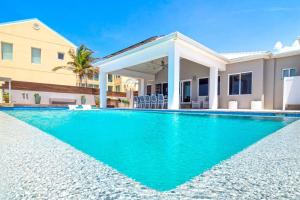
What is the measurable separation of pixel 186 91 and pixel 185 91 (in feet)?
0.30

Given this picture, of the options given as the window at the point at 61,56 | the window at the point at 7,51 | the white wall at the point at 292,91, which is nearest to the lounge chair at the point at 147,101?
the white wall at the point at 292,91

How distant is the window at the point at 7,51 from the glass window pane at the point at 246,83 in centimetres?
2066

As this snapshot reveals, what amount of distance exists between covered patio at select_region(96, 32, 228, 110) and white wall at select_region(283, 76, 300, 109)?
11.7 ft

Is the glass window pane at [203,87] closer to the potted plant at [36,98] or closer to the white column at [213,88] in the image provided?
the white column at [213,88]

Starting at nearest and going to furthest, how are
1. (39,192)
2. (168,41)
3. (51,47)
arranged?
(39,192) → (168,41) → (51,47)

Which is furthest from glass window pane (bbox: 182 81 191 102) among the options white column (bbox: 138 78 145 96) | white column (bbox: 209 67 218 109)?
white column (bbox: 138 78 145 96)

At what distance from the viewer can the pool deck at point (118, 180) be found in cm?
105

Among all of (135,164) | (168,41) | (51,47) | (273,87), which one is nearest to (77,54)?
(51,47)

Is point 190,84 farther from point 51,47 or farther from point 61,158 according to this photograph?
point 51,47

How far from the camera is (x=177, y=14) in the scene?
1446cm

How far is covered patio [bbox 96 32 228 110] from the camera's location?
9.15m

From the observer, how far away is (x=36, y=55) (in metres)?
20.6

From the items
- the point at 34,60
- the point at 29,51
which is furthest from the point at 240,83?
the point at 29,51

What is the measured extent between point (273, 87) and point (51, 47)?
69.0 feet
